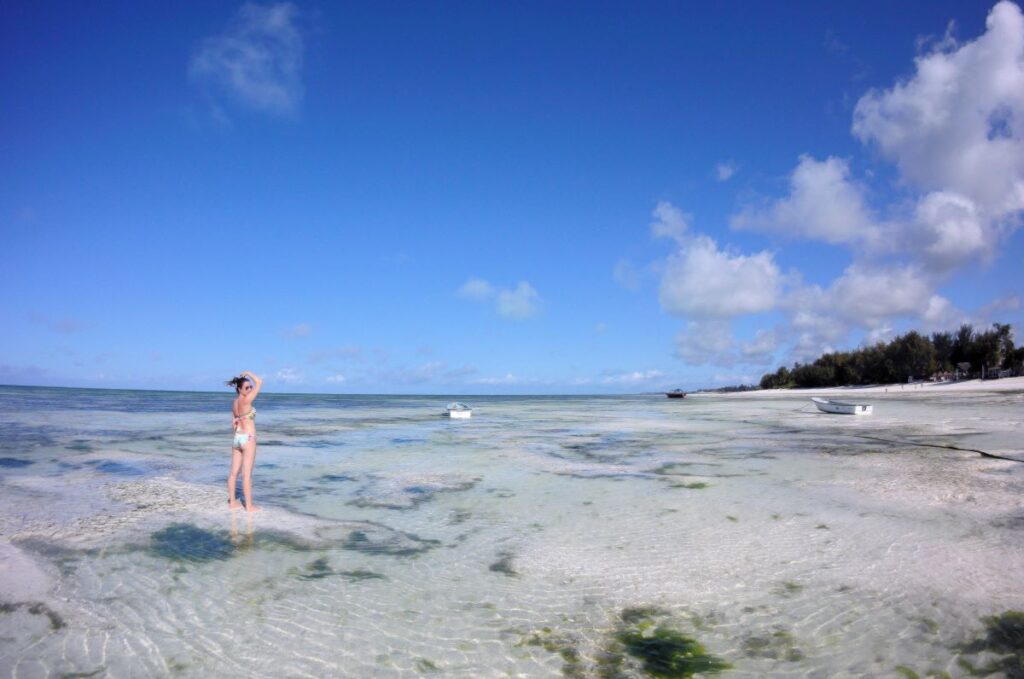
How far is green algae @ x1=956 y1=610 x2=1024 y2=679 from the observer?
4.07 meters

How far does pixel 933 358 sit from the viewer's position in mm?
79000

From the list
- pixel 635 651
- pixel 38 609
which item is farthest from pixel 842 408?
pixel 38 609

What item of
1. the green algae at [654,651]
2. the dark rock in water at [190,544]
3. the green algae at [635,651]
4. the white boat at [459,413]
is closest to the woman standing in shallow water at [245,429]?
the dark rock in water at [190,544]

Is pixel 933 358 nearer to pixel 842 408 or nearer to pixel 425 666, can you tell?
pixel 842 408

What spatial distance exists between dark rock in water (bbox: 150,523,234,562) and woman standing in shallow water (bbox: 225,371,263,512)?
1056 millimetres

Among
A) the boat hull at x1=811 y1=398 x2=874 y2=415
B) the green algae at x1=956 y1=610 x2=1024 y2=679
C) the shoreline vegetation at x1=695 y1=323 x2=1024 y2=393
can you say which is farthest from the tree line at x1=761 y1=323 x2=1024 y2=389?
the green algae at x1=956 y1=610 x2=1024 y2=679

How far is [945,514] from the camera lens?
8.23 m

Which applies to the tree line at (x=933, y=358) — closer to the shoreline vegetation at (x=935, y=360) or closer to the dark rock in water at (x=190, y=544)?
the shoreline vegetation at (x=935, y=360)

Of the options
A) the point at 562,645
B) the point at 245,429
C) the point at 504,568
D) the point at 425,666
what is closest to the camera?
the point at 425,666

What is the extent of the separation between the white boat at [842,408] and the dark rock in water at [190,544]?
3340 centimetres

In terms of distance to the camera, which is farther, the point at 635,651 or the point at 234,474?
the point at 234,474

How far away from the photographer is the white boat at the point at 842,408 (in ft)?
103

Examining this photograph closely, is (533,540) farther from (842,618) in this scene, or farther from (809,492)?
(809,492)

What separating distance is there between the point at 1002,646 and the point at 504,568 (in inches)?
176
